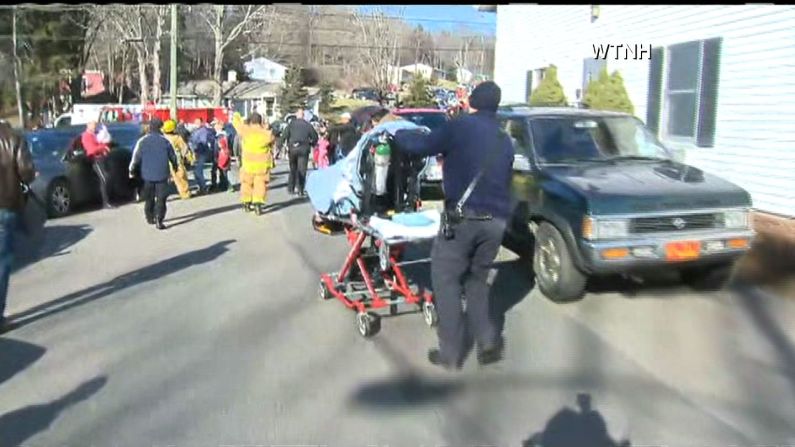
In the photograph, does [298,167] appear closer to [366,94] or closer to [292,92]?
[292,92]

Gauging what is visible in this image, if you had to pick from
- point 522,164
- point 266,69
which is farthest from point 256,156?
point 266,69

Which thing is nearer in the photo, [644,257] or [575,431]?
[575,431]

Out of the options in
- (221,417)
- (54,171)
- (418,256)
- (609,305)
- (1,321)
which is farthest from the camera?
(54,171)

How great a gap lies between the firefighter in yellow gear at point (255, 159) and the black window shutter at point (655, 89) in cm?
669

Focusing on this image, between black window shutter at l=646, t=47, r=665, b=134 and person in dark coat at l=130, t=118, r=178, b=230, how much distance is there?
27.1ft

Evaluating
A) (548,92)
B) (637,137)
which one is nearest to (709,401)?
(637,137)

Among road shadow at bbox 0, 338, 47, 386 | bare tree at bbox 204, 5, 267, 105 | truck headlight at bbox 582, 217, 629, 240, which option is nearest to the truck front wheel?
truck headlight at bbox 582, 217, 629, 240

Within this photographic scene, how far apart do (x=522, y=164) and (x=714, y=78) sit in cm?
527

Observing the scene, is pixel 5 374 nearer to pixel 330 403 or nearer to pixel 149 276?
pixel 330 403

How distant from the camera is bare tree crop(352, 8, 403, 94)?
70.2 meters

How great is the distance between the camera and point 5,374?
17.6 feet

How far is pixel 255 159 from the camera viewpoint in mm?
13102

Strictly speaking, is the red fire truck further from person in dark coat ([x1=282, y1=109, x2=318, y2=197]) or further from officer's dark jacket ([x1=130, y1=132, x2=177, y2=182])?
officer's dark jacket ([x1=130, y1=132, x2=177, y2=182])

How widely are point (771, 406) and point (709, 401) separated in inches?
15.0
